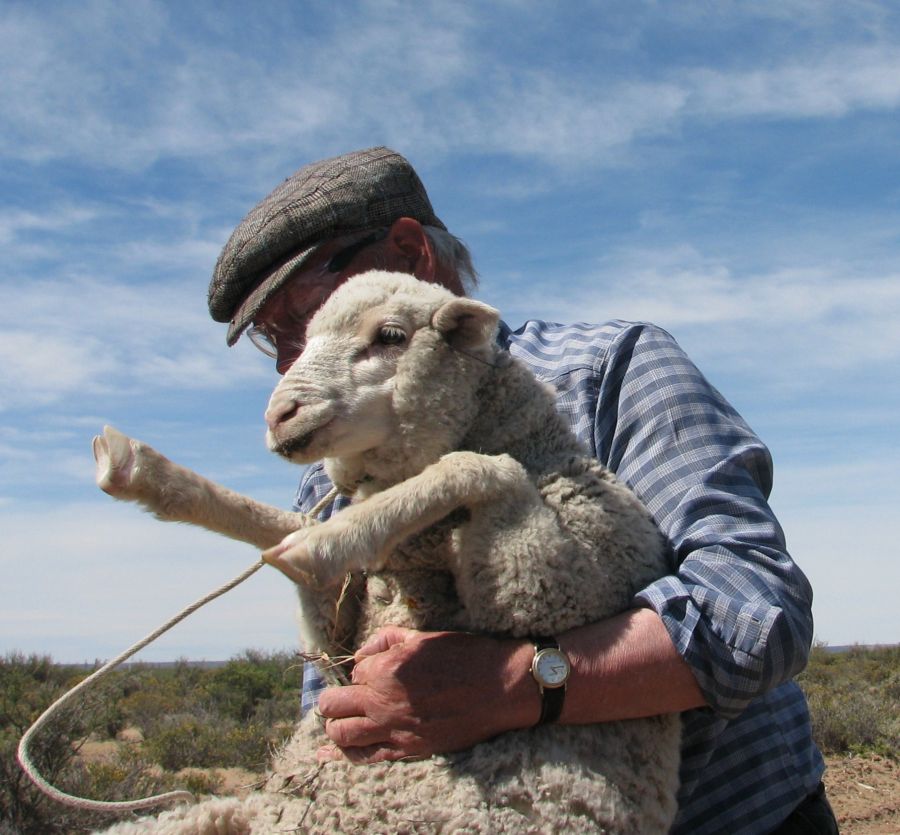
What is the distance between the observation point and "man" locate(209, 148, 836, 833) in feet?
8.55

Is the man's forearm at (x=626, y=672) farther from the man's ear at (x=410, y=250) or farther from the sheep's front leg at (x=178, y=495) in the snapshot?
the man's ear at (x=410, y=250)

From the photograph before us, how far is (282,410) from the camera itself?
109 inches

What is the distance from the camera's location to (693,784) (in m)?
2.92

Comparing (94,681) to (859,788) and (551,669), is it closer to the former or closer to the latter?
(551,669)

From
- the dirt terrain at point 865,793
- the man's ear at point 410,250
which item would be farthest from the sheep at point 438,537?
the dirt terrain at point 865,793

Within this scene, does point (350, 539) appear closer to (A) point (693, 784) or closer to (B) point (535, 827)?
(B) point (535, 827)

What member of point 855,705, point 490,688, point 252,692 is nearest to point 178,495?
point 490,688

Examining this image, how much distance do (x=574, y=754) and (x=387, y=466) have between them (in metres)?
0.95

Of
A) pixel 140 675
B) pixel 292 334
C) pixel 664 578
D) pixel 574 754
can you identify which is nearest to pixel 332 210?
pixel 292 334

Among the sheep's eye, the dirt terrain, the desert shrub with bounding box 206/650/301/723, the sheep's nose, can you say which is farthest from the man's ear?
the desert shrub with bounding box 206/650/301/723

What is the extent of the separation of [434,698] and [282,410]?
90 cm

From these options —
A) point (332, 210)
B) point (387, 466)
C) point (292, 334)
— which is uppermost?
point (332, 210)

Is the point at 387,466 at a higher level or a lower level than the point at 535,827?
higher

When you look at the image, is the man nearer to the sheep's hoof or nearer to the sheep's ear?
the sheep's ear
